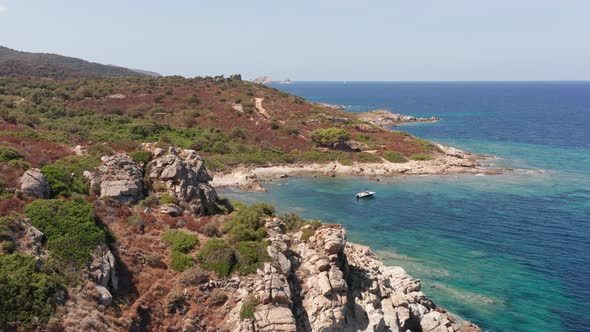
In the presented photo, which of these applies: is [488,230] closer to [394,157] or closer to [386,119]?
[394,157]

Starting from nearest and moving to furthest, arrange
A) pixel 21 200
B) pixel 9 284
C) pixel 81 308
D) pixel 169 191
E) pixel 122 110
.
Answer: pixel 9 284 → pixel 81 308 → pixel 21 200 → pixel 169 191 → pixel 122 110

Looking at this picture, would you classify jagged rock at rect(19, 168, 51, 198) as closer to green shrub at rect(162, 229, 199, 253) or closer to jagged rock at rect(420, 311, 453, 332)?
green shrub at rect(162, 229, 199, 253)

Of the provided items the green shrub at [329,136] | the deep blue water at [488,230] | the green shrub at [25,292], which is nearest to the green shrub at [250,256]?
the green shrub at [25,292]

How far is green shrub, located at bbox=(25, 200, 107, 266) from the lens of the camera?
2031 centimetres

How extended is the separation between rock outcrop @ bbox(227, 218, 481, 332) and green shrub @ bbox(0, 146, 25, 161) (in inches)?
693

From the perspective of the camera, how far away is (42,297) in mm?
17172

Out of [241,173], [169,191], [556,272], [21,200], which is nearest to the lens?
[21,200]

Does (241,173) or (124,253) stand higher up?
(124,253)

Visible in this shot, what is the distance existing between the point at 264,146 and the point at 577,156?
6945 centimetres

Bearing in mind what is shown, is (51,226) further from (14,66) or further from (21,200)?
(14,66)

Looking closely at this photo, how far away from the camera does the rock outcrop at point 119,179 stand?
91.2 feet

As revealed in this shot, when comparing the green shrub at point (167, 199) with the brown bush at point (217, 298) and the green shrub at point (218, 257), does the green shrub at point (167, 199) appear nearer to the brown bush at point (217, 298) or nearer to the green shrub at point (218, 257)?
the green shrub at point (218, 257)

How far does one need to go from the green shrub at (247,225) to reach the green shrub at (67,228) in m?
7.43

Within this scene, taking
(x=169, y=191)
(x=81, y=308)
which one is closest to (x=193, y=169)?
(x=169, y=191)
